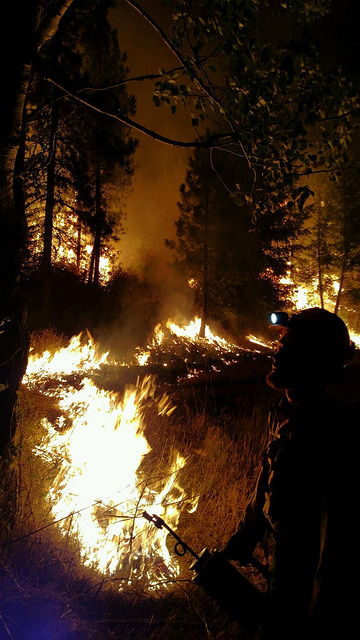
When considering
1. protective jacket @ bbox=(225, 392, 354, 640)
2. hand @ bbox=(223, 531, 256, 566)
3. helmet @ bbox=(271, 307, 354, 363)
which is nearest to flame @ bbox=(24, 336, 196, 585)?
hand @ bbox=(223, 531, 256, 566)

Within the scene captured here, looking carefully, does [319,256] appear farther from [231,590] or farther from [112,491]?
[231,590]

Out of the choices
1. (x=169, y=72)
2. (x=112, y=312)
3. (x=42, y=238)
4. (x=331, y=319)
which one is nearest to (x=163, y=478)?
(x=331, y=319)

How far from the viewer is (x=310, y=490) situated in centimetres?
158

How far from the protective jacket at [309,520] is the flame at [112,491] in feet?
5.80

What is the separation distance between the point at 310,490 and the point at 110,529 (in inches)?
109

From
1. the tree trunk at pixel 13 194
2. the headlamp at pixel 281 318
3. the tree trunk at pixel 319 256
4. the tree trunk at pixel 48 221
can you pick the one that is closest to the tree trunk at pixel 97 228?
the tree trunk at pixel 48 221

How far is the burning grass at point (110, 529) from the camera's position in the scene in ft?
8.64

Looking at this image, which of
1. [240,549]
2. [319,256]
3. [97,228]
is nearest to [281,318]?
[240,549]

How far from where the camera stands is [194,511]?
13.0 feet

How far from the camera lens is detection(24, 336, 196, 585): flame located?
3294 mm

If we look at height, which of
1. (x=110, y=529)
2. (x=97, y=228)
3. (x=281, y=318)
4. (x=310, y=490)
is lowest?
(x=110, y=529)

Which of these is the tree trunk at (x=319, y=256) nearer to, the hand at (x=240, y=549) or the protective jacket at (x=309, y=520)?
the hand at (x=240, y=549)

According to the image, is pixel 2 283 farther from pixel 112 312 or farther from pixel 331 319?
pixel 112 312

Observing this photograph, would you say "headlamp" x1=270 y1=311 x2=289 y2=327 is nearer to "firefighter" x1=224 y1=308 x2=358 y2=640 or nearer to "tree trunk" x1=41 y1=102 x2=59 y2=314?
"firefighter" x1=224 y1=308 x2=358 y2=640
